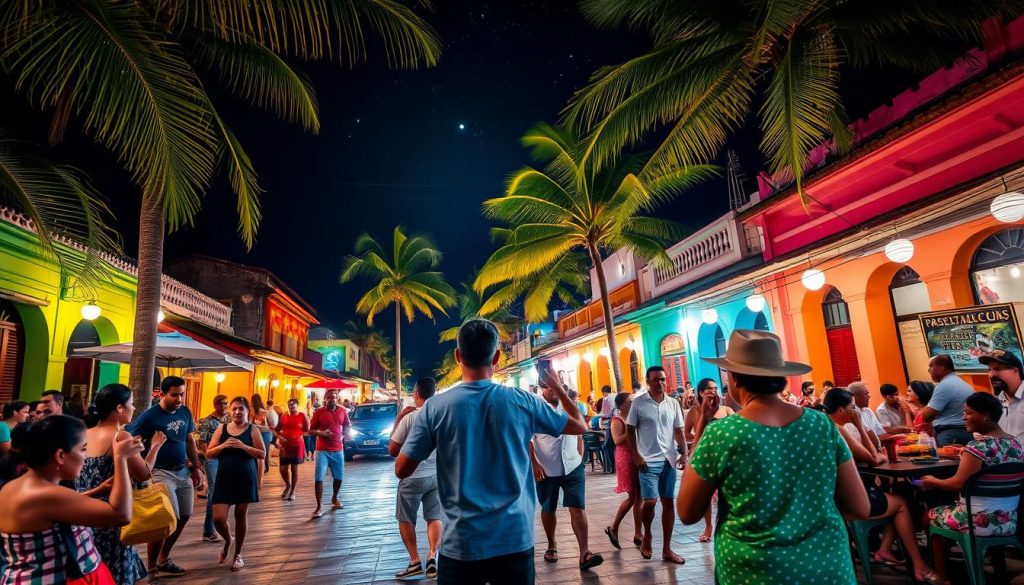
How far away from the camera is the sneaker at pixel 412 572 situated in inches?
199

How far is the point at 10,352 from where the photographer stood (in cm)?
988

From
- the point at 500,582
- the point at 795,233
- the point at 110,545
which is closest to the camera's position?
the point at 500,582

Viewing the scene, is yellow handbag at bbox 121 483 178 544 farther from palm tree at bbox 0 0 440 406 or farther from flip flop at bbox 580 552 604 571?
flip flop at bbox 580 552 604 571

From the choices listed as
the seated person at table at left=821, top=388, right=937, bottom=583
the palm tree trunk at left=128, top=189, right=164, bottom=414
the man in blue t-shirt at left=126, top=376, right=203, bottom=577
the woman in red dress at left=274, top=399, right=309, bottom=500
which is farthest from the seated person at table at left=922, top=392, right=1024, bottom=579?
the woman in red dress at left=274, top=399, right=309, bottom=500

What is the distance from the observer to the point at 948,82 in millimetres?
8289

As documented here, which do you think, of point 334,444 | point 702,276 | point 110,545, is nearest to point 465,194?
point 702,276

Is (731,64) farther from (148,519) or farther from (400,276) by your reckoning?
(400,276)

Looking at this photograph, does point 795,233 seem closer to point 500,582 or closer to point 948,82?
point 948,82

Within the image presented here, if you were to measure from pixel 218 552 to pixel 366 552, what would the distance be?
197 cm

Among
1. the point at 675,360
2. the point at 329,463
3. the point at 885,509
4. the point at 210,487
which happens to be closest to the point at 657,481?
the point at 885,509

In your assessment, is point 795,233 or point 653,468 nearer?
point 653,468

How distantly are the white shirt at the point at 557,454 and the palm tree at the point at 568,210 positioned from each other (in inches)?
301

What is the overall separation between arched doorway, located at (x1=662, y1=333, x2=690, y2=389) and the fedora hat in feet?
43.9

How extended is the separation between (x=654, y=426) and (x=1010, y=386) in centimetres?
345
